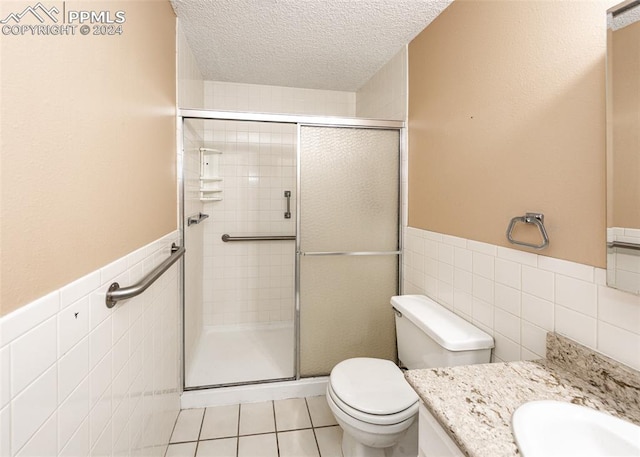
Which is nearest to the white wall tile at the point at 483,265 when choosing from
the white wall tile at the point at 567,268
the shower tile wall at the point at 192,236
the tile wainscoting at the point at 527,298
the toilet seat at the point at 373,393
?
the tile wainscoting at the point at 527,298

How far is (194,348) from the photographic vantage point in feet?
8.14

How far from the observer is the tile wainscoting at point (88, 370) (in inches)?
23.2

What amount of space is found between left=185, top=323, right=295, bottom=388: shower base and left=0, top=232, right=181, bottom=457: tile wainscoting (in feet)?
2.05

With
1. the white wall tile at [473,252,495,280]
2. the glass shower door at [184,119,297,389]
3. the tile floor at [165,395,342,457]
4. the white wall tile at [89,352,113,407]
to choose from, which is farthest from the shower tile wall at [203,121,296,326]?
the white wall tile at [89,352,113,407]

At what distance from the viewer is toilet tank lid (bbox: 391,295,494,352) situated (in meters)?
1.31

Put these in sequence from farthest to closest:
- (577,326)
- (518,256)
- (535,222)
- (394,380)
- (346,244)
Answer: (346,244), (394,380), (518,256), (535,222), (577,326)

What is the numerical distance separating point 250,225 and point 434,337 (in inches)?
81.4

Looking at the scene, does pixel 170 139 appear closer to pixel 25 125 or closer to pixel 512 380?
pixel 25 125

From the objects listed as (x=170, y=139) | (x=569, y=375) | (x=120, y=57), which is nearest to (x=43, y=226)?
(x=120, y=57)

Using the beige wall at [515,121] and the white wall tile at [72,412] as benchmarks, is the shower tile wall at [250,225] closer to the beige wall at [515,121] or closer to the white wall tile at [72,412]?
the beige wall at [515,121]

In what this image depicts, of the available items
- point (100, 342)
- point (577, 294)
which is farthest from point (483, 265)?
point (100, 342)

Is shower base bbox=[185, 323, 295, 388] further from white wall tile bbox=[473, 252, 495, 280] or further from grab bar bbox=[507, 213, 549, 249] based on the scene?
grab bar bbox=[507, 213, 549, 249]

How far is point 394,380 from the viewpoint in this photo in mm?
1478

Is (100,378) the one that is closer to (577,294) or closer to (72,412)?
(72,412)
